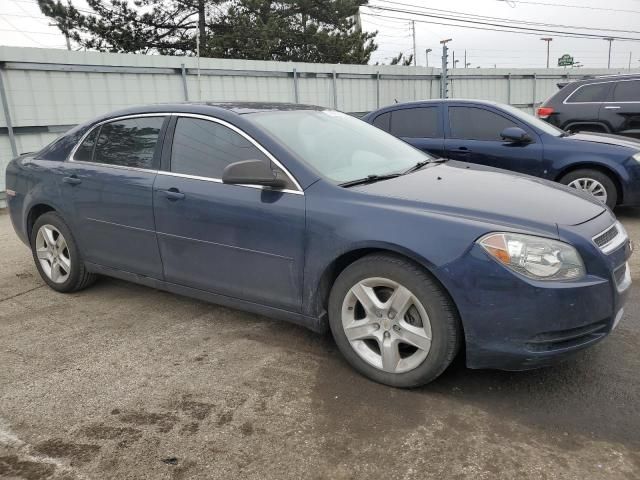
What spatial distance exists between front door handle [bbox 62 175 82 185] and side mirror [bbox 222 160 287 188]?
5.54 ft

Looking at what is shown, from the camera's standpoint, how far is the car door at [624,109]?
8.40 metres

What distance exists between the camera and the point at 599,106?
28.4ft

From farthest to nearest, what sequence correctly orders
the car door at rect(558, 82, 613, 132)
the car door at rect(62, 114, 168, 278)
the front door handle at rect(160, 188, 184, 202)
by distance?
the car door at rect(558, 82, 613, 132), the car door at rect(62, 114, 168, 278), the front door handle at rect(160, 188, 184, 202)

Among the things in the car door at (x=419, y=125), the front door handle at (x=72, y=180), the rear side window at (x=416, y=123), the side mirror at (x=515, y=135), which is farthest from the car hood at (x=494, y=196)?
the rear side window at (x=416, y=123)

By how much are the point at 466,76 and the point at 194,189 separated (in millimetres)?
15211

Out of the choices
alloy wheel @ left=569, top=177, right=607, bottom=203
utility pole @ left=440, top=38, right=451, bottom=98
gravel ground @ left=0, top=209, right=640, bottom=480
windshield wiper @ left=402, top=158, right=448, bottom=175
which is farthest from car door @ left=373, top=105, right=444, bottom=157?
utility pole @ left=440, top=38, right=451, bottom=98

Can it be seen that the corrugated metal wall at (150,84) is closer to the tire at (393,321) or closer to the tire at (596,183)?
the tire at (596,183)

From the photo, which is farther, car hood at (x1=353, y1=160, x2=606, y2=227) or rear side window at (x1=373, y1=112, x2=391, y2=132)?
rear side window at (x1=373, y1=112, x2=391, y2=132)

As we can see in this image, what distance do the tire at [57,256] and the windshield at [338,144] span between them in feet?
6.58

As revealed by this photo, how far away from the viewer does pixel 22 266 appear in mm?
5625

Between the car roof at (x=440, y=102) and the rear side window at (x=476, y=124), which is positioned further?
the car roof at (x=440, y=102)

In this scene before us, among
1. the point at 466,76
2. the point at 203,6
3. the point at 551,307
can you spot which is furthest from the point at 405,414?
the point at 203,6

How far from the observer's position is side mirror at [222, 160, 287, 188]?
3197 mm

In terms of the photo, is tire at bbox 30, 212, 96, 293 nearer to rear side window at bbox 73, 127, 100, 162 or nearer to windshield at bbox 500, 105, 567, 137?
rear side window at bbox 73, 127, 100, 162
